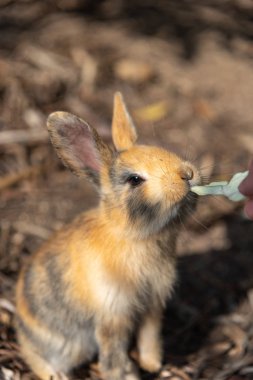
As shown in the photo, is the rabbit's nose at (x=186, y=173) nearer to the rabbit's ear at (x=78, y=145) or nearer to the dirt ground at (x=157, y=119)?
the rabbit's ear at (x=78, y=145)

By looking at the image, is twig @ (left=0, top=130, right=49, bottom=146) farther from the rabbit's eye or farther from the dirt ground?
the rabbit's eye

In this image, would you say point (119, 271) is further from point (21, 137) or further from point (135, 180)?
point (21, 137)

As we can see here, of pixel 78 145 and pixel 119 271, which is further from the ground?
pixel 78 145

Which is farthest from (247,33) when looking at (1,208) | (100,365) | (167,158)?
(100,365)

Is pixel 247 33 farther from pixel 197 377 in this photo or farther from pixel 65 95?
pixel 197 377

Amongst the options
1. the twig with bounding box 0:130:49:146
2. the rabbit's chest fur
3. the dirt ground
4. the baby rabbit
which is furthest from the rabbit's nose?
the twig with bounding box 0:130:49:146

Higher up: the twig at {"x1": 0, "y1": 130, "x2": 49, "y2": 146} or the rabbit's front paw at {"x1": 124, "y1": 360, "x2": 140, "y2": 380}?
the twig at {"x1": 0, "y1": 130, "x2": 49, "y2": 146}

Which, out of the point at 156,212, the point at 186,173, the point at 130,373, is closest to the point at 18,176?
the point at 130,373
